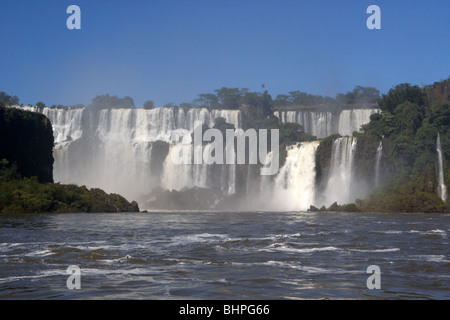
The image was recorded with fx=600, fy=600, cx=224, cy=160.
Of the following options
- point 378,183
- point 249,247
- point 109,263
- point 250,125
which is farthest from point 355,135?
point 109,263

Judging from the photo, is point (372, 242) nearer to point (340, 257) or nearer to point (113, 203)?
point (340, 257)

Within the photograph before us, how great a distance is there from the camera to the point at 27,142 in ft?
186

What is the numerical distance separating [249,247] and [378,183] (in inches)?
1865

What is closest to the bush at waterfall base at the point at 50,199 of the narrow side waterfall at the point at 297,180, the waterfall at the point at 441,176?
the narrow side waterfall at the point at 297,180

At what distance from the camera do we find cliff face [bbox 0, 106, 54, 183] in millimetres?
53969

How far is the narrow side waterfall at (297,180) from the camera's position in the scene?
7094cm

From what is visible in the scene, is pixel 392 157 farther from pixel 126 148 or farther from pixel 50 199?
pixel 126 148

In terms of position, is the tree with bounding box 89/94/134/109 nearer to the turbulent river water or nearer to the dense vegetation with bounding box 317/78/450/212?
the dense vegetation with bounding box 317/78/450/212

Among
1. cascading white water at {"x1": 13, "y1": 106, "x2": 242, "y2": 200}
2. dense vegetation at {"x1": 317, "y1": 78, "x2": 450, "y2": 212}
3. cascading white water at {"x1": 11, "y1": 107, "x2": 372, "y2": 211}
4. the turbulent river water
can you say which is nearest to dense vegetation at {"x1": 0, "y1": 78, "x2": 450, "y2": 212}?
dense vegetation at {"x1": 317, "y1": 78, "x2": 450, "y2": 212}

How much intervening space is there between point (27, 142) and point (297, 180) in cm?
3206

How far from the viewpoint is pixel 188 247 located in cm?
1992

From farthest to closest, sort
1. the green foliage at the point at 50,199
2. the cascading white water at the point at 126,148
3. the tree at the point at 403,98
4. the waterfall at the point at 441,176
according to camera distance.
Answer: the cascading white water at the point at 126,148 < the tree at the point at 403,98 < the waterfall at the point at 441,176 < the green foliage at the point at 50,199

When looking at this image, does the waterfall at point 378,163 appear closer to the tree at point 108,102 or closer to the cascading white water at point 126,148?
the cascading white water at point 126,148

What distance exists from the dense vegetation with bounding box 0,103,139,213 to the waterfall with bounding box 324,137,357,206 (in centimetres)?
2391
